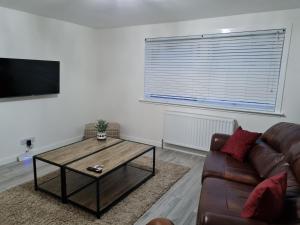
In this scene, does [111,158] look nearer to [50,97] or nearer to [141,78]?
[50,97]

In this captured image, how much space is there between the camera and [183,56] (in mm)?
3910

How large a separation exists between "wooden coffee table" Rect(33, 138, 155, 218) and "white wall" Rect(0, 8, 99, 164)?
108 centimetres

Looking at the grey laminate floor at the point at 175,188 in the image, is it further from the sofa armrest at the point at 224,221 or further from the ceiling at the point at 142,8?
the ceiling at the point at 142,8

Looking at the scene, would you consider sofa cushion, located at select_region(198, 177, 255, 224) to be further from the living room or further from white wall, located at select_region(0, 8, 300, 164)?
white wall, located at select_region(0, 8, 300, 164)

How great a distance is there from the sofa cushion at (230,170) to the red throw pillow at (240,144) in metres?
0.09

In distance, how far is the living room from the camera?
2.77 metres

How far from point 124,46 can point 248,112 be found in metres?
2.66

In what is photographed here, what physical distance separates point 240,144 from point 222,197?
107 centimetres

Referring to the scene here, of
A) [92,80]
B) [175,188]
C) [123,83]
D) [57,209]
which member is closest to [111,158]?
[57,209]

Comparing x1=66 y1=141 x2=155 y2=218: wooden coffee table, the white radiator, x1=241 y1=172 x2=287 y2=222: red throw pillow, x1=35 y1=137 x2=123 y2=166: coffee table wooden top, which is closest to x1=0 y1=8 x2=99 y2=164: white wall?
x1=35 y1=137 x2=123 y2=166: coffee table wooden top

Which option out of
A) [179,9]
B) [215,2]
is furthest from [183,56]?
[215,2]

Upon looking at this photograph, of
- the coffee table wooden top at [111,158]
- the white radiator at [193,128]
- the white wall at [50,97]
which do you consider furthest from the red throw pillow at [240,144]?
the white wall at [50,97]

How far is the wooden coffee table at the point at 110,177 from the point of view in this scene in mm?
2312

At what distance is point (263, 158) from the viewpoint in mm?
2369
